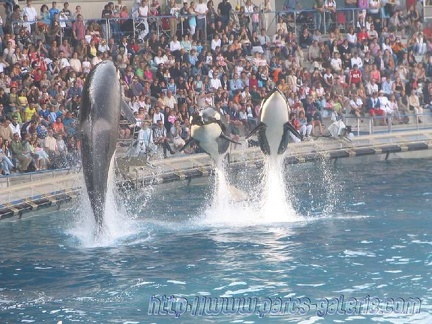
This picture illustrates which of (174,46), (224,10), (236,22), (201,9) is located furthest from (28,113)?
Answer: (236,22)

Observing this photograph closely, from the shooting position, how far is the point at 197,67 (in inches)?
1357

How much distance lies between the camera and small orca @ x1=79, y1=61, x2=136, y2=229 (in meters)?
19.6

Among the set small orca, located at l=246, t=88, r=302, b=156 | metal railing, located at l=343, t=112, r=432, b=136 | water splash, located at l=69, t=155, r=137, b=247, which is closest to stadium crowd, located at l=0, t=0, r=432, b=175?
metal railing, located at l=343, t=112, r=432, b=136

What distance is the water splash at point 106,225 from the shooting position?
850 inches

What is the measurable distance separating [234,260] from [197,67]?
14801 millimetres

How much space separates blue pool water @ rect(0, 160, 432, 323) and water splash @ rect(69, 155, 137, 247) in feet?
0.24

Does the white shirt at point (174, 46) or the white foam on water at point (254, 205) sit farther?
the white shirt at point (174, 46)

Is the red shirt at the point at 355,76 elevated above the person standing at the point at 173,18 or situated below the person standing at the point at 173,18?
below

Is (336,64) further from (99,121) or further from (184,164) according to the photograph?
(99,121)

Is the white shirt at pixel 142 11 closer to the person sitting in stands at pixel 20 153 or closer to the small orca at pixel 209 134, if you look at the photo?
the person sitting in stands at pixel 20 153

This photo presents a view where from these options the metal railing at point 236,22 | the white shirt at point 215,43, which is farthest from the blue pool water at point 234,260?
the white shirt at point 215,43

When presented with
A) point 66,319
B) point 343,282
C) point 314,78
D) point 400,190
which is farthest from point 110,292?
point 314,78

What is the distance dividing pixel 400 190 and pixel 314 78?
30.3 feet

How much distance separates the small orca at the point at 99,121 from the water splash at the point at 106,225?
1.72 feet
